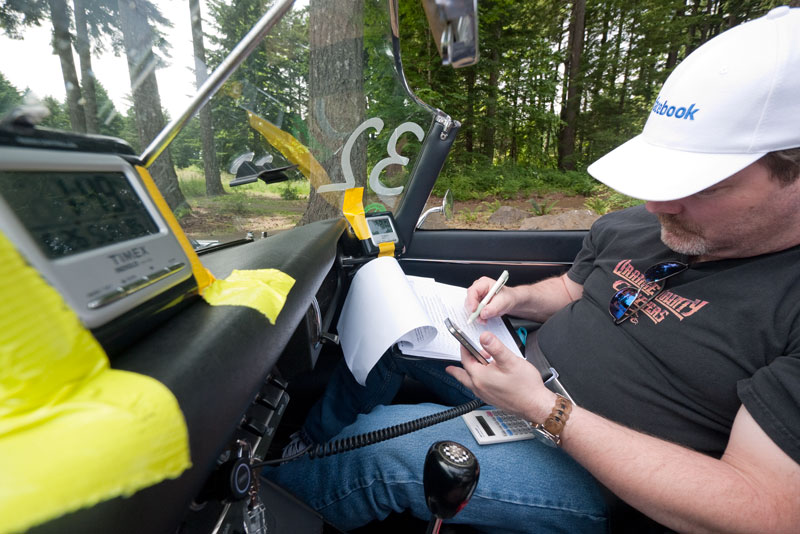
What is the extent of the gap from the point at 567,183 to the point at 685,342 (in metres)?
7.95

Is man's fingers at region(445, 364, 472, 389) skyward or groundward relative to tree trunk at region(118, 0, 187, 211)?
groundward

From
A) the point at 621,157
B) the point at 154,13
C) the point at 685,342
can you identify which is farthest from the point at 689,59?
the point at 154,13

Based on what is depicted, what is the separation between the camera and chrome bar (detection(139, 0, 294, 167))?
76 cm

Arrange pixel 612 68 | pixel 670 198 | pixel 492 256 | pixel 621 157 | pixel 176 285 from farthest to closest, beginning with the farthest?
1. pixel 612 68
2. pixel 492 256
3. pixel 621 157
4. pixel 670 198
5. pixel 176 285

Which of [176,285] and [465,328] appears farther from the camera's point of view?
[465,328]

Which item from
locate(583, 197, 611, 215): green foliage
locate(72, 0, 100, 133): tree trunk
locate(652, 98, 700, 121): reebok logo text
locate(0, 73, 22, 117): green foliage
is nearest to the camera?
locate(0, 73, 22, 117): green foliage

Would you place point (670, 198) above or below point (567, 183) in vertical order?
above

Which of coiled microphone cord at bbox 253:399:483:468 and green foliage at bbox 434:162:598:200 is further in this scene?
green foliage at bbox 434:162:598:200

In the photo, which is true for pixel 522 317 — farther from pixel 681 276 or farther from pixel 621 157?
pixel 621 157

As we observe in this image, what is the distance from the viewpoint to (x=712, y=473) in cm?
81

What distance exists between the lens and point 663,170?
3.27ft

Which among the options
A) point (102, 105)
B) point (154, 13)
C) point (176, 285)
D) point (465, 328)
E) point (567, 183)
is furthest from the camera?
point (567, 183)

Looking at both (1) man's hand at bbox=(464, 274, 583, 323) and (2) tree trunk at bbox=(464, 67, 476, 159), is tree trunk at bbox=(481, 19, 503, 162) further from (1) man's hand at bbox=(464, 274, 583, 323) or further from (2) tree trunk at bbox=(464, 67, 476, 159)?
(1) man's hand at bbox=(464, 274, 583, 323)

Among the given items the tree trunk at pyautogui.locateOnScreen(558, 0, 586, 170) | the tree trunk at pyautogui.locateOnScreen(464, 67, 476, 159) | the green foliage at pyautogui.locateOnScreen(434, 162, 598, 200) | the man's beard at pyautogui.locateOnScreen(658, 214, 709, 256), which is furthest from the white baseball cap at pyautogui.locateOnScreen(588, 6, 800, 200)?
the tree trunk at pyautogui.locateOnScreen(558, 0, 586, 170)
